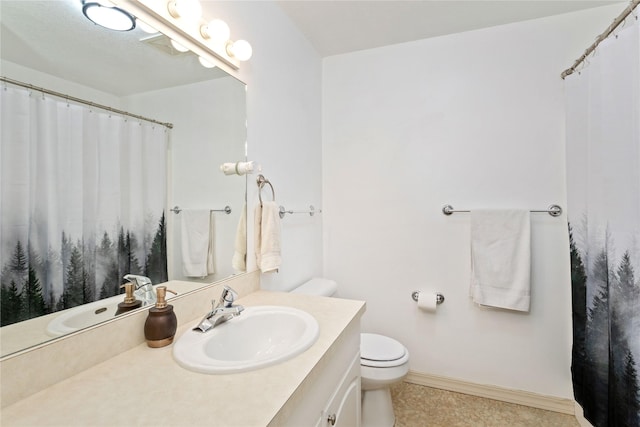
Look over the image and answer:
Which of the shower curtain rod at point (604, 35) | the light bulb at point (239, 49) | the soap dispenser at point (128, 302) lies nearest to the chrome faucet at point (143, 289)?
the soap dispenser at point (128, 302)

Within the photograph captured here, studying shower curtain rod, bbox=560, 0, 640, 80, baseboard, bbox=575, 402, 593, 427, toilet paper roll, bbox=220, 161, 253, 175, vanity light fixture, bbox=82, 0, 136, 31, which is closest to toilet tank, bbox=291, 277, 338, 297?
toilet paper roll, bbox=220, 161, 253, 175

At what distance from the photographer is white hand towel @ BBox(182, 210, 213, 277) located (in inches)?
43.3

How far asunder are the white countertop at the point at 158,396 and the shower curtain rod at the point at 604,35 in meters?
1.76

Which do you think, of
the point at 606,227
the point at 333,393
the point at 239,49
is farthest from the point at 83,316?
the point at 606,227

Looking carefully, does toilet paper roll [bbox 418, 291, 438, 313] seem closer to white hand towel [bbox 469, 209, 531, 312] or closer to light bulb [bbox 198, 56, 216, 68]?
white hand towel [bbox 469, 209, 531, 312]

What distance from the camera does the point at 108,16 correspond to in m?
0.84

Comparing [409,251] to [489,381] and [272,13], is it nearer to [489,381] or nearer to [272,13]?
[489,381]

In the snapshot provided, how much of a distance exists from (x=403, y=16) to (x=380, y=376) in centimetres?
209

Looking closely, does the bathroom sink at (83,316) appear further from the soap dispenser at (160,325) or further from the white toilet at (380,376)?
the white toilet at (380,376)

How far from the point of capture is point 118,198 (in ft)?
2.82

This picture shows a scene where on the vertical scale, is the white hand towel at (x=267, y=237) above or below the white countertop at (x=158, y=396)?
above

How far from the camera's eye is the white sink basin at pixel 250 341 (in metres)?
0.73

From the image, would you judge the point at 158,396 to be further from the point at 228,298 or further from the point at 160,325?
the point at 228,298

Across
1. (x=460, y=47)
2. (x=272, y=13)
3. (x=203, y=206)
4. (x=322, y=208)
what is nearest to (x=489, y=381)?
(x=322, y=208)
